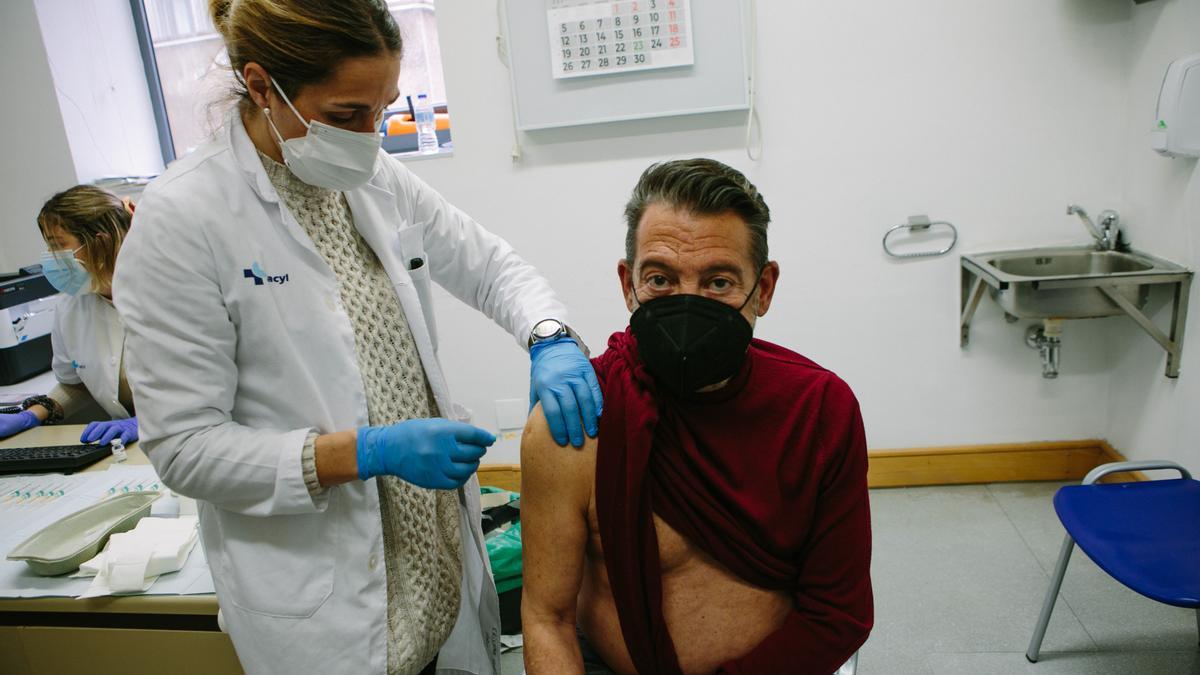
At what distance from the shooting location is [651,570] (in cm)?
110

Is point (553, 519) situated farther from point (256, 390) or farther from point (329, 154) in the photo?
point (329, 154)

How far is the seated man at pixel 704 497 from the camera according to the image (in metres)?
1.11

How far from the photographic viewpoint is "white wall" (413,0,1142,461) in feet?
8.04

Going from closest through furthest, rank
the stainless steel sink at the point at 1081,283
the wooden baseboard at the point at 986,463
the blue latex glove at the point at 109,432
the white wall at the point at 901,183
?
the blue latex glove at the point at 109,432
the stainless steel sink at the point at 1081,283
the white wall at the point at 901,183
the wooden baseboard at the point at 986,463

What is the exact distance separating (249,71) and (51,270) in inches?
57.1

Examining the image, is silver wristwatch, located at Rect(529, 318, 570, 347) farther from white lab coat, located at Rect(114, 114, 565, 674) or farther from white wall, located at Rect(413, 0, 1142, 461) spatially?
white wall, located at Rect(413, 0, 1142, 461)

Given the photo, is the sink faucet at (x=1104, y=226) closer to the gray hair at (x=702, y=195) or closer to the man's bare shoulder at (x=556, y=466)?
the gray hair at (x=702, y=195)

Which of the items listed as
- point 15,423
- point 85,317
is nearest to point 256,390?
point 85,317

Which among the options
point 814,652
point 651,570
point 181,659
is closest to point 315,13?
point 651,570

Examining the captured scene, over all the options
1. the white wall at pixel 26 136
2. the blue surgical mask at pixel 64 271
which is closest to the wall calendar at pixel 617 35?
the blue surgical mask at pixel 64 271

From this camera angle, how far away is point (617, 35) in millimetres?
2506

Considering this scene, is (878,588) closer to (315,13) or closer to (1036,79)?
(1036,79)

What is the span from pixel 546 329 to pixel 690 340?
1.28 feet

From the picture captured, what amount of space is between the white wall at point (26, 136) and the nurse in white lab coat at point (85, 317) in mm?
1126
